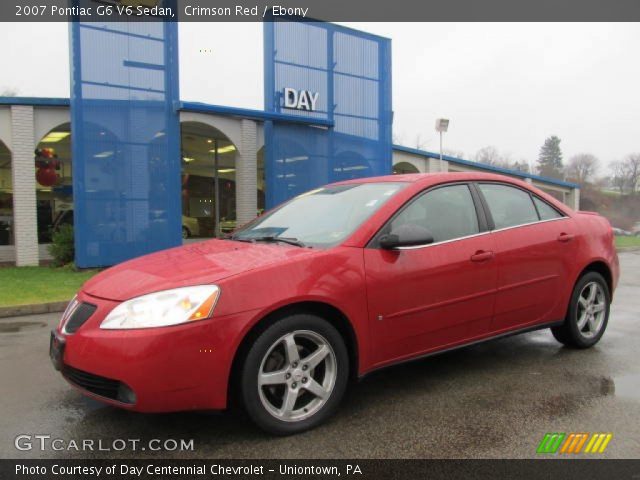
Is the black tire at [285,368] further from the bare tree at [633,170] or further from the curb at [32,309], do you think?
the bare tree at [633,170]

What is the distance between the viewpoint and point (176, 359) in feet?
8.61

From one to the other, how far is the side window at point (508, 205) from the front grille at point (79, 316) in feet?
9.52

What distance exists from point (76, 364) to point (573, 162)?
8381 cm

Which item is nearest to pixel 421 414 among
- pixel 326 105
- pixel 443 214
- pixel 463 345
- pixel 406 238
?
pixel 463 345

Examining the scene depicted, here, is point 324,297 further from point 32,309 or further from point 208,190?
point 208,190

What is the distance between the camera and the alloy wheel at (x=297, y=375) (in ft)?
9.52

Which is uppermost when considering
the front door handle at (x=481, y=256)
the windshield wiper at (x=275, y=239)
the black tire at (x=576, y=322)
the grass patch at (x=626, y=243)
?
the windshield wiper at (x=275, y=239)

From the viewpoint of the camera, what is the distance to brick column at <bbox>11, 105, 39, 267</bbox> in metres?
12.1

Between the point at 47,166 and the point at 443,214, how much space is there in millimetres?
13984

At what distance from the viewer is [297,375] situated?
2961mm

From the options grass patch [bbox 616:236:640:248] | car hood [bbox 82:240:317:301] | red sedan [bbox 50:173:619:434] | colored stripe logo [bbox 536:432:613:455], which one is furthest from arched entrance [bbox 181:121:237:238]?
colored stripe logo [bbox 536:432:613:455]

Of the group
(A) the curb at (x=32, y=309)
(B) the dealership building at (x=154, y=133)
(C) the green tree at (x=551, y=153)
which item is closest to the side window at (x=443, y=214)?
(A) the curb at (x=32, y=309)

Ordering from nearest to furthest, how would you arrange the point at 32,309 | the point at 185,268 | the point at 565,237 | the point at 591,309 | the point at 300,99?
the point at 185,268 → the point at 565,237 → the point at 591,309 → the point at 32,309 → the point at 300,99
